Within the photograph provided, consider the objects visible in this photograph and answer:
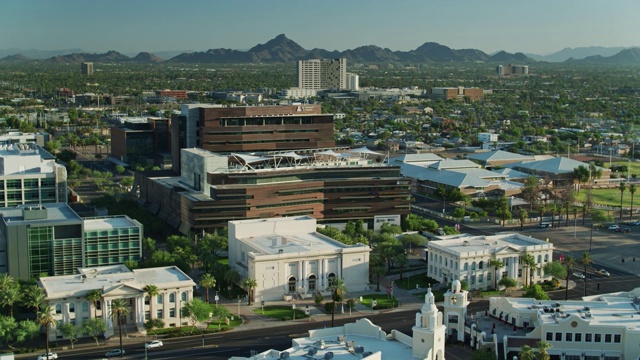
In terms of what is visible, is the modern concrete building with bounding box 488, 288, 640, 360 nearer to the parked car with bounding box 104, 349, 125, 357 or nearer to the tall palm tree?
the tall palm tree

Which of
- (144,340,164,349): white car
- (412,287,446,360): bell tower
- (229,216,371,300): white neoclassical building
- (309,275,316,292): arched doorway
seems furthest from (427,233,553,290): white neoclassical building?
(144,340,164,349): white car

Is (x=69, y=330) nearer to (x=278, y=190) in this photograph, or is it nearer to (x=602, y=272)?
(x=278, y=190)

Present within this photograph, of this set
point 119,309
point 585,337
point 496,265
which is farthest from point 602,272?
point 119,309

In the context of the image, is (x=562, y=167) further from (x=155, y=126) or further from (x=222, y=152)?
(x=155, y=126)

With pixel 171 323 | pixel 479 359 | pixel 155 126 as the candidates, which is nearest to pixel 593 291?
pixel 479 359

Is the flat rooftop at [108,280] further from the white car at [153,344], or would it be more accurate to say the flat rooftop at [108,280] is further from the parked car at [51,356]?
the parked car at [51,356]

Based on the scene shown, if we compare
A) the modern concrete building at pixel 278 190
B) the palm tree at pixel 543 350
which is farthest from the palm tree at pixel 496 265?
the modern concrete building at pixel 278 190
